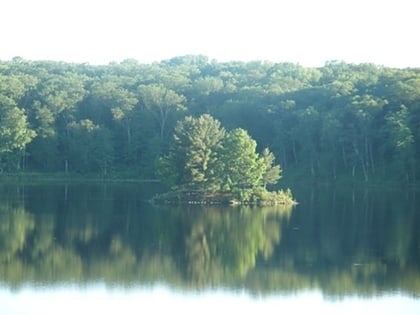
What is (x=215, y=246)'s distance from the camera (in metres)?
38.9

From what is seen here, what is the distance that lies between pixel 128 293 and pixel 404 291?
9.18m

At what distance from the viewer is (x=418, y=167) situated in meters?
73.9

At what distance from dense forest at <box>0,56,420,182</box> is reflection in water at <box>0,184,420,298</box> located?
20.0 metres

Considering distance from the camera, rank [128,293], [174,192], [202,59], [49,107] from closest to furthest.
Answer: [128,293]
[174,192]
[49,107]
[202,59]

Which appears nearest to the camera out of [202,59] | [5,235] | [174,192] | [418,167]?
[5,235]

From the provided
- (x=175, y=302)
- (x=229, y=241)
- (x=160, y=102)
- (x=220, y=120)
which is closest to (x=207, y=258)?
(x=229, y=241)

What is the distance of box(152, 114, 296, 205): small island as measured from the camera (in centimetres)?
5659

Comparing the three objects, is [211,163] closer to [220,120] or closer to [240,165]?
[240,165]

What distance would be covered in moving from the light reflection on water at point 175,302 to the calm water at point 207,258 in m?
0.03

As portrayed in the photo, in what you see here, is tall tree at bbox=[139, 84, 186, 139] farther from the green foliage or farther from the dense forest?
the green foliage

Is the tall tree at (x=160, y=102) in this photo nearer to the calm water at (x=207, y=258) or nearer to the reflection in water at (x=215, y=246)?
the reflection in water at (x=215, y=246)

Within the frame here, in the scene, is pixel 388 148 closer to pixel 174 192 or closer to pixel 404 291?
pixel 174 192

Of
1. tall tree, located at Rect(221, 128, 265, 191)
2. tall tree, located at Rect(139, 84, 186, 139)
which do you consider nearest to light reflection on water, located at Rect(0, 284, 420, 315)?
tall tree, located at Rect(221, 128, 265, 191)

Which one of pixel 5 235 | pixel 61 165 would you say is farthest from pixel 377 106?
pixel 5 235
